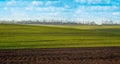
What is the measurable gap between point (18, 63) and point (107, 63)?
23.9ft

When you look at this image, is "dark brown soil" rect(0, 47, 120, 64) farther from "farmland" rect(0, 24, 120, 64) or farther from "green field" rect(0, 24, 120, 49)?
"green field" rect(0, 24, 120, 49)

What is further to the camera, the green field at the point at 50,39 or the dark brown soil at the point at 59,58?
the green field at the point at 50,39

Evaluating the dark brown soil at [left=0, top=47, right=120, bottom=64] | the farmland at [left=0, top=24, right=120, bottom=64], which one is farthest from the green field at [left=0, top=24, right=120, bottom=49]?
the dark brown soil at [left=0, top=47, right=120, bottom=64]

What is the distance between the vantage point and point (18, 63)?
2305 cm

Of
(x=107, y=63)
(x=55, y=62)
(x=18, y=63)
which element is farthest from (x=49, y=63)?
(x=107, y=63)

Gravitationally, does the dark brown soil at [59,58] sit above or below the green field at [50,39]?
above

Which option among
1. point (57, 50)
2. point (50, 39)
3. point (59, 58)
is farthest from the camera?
point (50, 39)

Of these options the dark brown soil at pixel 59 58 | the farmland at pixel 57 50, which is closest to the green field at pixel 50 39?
the farmland at pixel 57 50

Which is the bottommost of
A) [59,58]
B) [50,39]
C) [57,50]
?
[50,39]

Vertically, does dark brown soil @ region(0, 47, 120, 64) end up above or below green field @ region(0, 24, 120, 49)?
above

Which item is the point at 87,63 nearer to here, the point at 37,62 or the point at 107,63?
the point at 107,63

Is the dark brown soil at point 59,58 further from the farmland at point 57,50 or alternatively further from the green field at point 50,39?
the green field at point 50,39

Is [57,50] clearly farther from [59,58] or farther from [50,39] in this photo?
[50,39]

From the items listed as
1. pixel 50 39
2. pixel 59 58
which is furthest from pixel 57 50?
pixel 50 39
